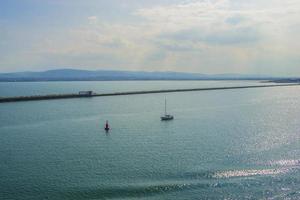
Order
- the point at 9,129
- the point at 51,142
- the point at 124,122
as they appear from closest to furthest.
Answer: the point at 51,142
the point at 9,129
the point at 124,122

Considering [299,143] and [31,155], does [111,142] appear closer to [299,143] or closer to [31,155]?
[31,155]

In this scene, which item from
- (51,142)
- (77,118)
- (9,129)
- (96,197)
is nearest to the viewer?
(96,197)

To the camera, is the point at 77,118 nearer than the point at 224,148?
No

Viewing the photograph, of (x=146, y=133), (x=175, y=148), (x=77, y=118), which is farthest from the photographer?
(x=77, y=118)

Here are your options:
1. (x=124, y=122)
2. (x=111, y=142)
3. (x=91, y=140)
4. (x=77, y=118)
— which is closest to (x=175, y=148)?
(x=111, y=142)

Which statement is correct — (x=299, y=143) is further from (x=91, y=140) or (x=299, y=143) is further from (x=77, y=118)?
(x=77, y=118)

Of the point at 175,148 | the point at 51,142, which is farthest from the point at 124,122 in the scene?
the point at 175,148

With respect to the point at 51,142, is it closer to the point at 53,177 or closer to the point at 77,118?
the point at 53,177

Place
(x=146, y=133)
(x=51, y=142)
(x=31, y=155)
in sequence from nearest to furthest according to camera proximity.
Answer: (x=31, y=155) < (x=51, y=142) < (x=146, y=133)

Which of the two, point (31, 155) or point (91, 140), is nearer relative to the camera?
point (31, 155)
